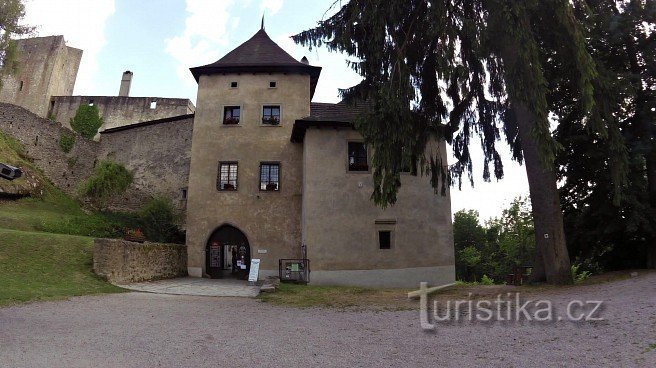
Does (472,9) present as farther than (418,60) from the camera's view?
No

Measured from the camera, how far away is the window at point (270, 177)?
1959 centimetres

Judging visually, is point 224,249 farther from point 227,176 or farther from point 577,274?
point 577,274

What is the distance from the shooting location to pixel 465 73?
917cm

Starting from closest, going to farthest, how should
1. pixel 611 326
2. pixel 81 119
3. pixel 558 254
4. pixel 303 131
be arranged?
1. pixel 611 326
2. pixel 558 254
3. pixel 303 131
4. pixel 81 119

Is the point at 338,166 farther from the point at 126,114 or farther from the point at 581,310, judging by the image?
the point at 126,114

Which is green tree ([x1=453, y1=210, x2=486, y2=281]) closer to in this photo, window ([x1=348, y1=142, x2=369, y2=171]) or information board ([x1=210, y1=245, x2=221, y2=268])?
window ([x1=348, y1=142, x2=369, y2=171])

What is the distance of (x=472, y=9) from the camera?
10.5 metres

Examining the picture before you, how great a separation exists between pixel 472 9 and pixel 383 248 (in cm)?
978

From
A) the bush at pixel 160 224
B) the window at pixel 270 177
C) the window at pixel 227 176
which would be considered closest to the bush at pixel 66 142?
the bush at pixel 160 224

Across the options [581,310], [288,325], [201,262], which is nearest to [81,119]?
[201,262]

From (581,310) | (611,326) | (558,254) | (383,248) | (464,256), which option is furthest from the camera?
(464,256)

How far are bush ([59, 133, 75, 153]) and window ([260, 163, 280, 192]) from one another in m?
14.9

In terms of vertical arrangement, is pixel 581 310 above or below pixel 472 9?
below

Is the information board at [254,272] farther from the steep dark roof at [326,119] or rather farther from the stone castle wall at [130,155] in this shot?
the stone castle wall at [130,155]
